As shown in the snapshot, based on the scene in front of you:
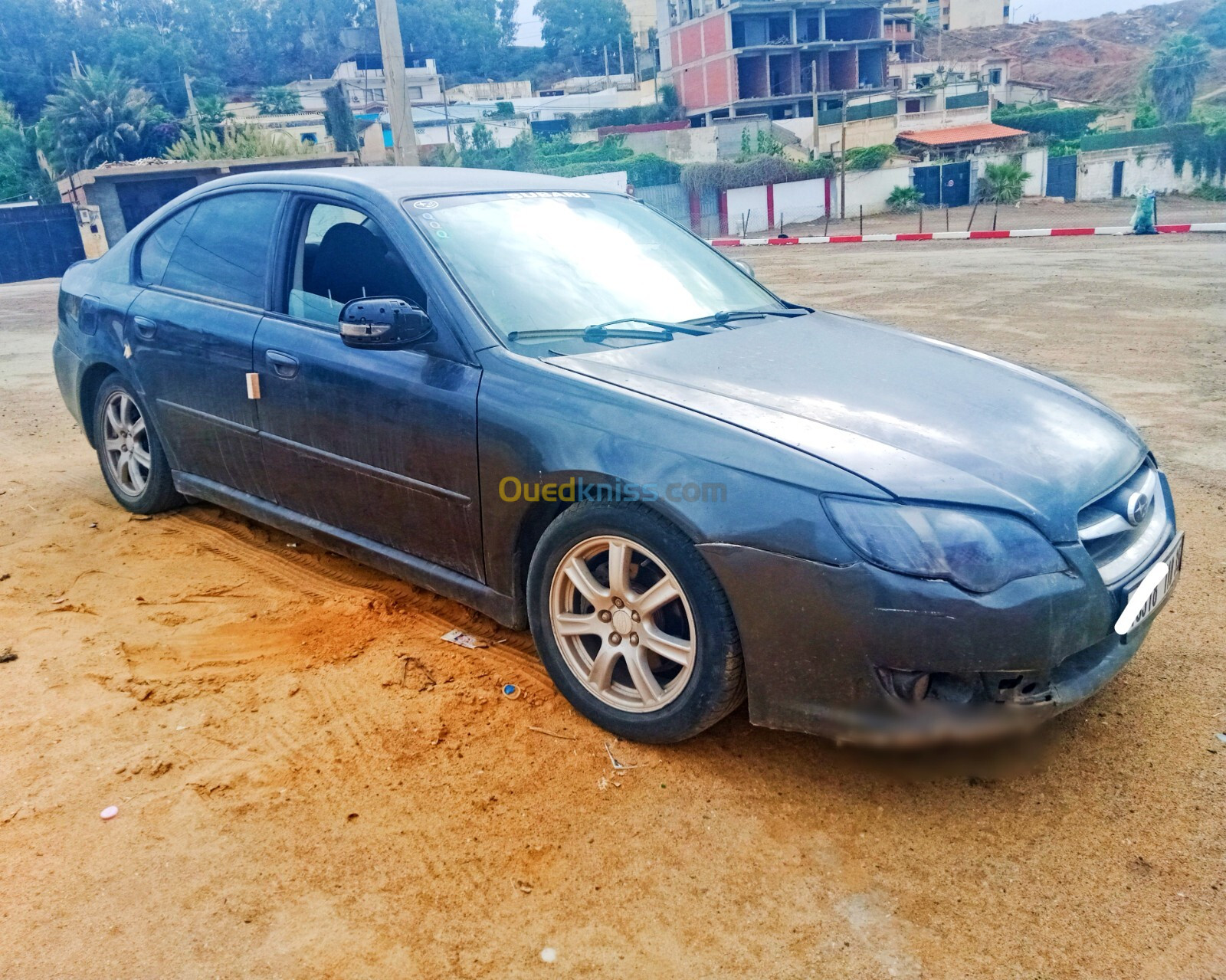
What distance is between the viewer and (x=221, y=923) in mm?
2262

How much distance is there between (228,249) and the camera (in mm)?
4152

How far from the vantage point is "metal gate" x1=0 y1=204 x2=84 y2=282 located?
108 ft

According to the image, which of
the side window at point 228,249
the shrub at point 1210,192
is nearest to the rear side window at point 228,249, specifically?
the side window at point 228,249

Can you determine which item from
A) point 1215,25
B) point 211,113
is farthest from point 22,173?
point 1215,25

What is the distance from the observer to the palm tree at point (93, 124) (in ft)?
127

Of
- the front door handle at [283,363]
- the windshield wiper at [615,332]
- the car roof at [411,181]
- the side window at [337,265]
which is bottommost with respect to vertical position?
the front door handle at [283,363]

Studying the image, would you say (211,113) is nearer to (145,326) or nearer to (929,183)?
(929,183)

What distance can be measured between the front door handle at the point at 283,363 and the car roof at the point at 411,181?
2.21ft

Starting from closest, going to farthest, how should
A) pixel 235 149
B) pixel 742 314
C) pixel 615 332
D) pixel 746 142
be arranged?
pixel 615 332 < pixel 742 314 < pixel 235 149 < pixel 746 142

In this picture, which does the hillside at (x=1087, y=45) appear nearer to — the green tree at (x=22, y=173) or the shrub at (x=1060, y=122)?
the shrub at (x=1060, y=122)

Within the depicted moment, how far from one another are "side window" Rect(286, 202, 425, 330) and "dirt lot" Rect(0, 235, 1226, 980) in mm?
1186

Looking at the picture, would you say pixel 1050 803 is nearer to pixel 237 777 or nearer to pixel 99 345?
pixel 237 777

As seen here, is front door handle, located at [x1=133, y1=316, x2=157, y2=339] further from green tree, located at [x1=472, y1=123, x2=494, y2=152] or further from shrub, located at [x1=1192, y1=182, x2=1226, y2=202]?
green tree, located at [x1=472, y1=123, x2=494, y2=152]

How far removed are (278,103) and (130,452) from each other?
77.9 meters
